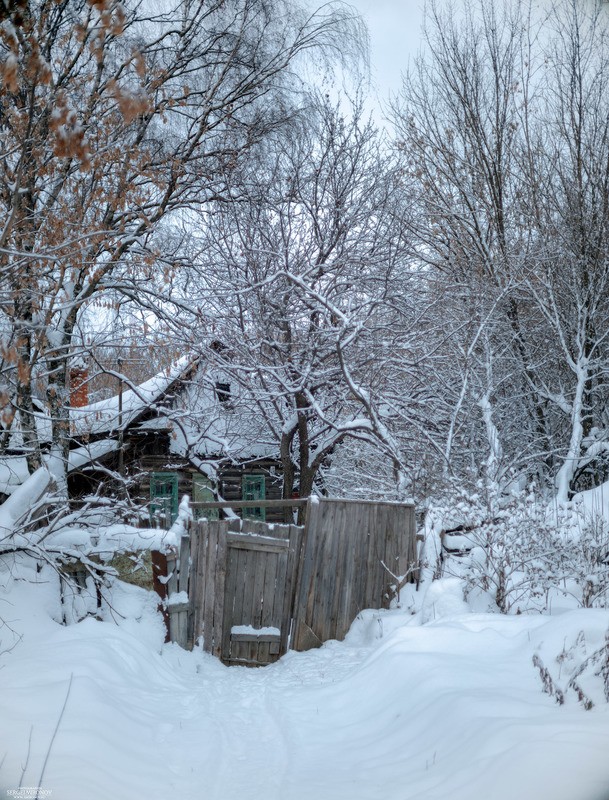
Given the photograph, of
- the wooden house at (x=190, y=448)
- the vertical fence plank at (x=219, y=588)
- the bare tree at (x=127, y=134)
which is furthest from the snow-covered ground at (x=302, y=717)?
the wooden house at (x=190, y=448)

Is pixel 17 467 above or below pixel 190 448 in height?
below

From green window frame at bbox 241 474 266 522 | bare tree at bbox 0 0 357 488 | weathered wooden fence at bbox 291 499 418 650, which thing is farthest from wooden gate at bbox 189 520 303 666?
green window frame at bbox 241 474 266 522

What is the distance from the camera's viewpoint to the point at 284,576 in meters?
8.40

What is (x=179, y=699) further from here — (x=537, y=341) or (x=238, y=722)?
(x=537, y=341)

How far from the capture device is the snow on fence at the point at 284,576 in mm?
7828

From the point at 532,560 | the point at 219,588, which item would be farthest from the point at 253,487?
the point at 532,560

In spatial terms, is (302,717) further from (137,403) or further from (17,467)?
(137,403)

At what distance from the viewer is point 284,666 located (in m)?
7.89

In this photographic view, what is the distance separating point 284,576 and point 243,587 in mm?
543

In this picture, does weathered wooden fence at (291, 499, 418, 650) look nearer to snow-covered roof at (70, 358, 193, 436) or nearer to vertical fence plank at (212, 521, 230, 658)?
vertical fence plank at (212, 521, 230, 658)

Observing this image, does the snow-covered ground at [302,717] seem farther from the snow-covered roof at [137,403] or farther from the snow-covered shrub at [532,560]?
the snow-covered roof at [137,403]

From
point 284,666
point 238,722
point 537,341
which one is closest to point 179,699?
point 238,722

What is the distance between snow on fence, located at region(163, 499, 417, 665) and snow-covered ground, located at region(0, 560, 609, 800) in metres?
0.88

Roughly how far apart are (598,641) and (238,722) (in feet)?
9.34
